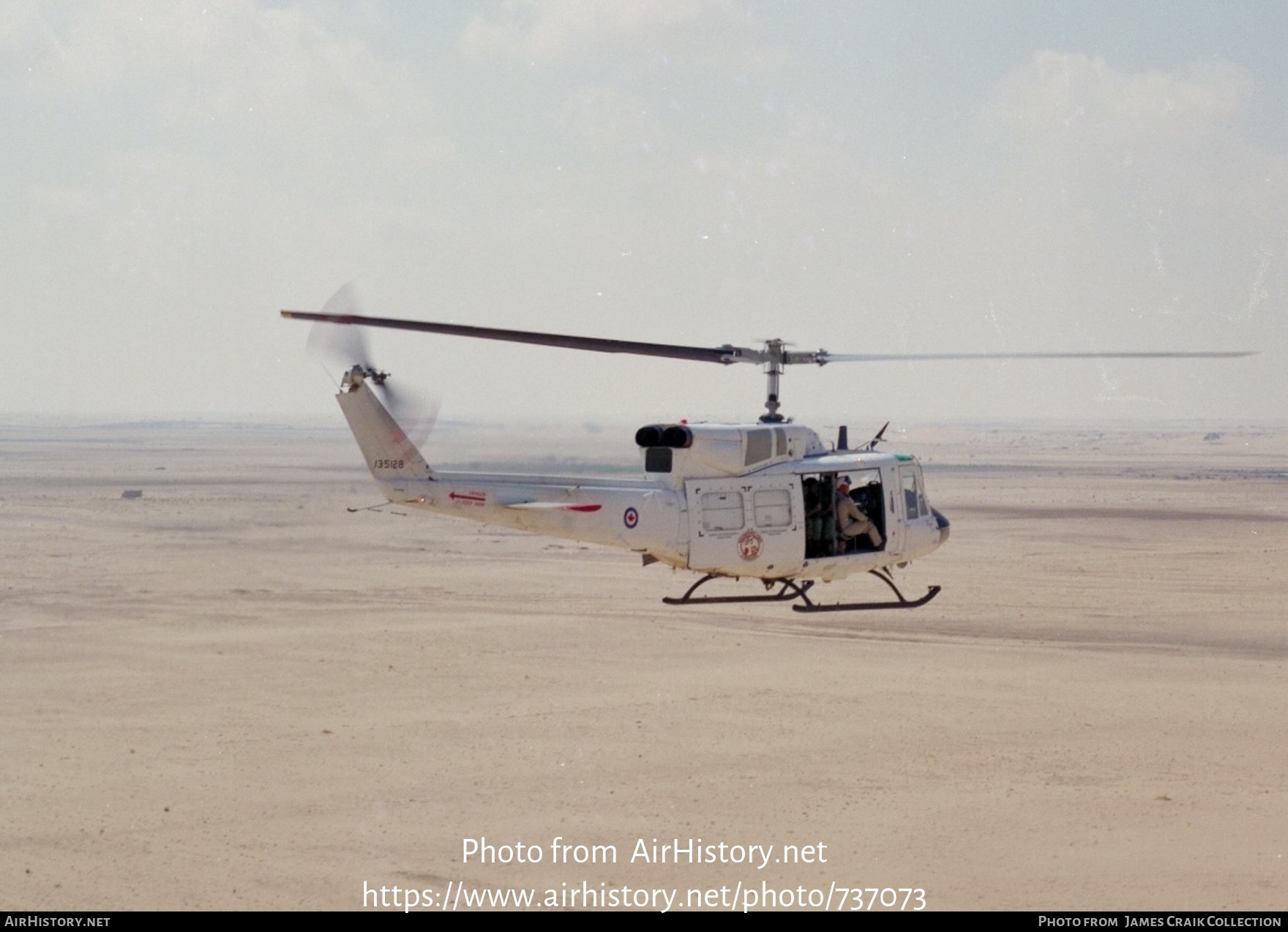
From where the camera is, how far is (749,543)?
19.8 m

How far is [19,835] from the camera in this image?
1889 centimetres

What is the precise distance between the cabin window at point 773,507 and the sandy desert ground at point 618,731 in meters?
4.33

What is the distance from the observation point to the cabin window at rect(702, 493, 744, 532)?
64.8 ft

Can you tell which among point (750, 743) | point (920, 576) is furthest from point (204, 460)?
point (750, 743)

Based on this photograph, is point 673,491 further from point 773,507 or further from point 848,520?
point 848,520

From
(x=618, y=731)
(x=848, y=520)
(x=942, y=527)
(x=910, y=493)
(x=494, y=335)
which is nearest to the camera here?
(x=494, y=335)

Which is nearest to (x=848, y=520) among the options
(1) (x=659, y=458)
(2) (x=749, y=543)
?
(2) (x=749, y=543)

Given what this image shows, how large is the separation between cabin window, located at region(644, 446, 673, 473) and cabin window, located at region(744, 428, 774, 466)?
3.68 feet

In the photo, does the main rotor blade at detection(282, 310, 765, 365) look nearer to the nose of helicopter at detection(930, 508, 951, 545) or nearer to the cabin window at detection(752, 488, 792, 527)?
the cabin window at detection(752, 488, 792, 527)

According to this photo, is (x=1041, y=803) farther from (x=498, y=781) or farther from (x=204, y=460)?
(x=204, y=460)

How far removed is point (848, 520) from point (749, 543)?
6.53ft

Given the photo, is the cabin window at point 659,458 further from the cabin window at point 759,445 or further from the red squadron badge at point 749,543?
the red squadron badge at point 749,543

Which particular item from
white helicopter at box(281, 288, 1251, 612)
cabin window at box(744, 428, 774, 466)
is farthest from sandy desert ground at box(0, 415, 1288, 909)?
Result: cabin window at box(744, 428, 774, 466)

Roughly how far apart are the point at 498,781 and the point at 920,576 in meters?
27.3
